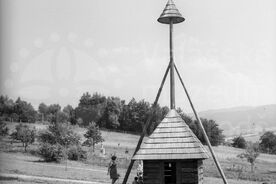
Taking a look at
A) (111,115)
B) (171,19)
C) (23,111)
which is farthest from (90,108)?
(171,19)

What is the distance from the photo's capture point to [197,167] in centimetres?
1510

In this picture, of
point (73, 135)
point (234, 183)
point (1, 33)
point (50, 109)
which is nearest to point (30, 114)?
point (50, 109)

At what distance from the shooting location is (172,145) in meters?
15.3

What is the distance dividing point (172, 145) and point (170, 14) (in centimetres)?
605

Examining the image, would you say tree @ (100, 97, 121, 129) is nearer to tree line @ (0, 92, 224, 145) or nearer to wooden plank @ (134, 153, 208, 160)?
tree line @ (0, 92, 224, 145)

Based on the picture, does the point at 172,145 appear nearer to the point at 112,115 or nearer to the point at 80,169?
the point at 80,169

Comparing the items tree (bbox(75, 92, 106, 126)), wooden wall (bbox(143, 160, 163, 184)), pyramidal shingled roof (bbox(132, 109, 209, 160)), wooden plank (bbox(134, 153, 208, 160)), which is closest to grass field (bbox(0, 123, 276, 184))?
wooden wall (bbox(143, 160, 163, 184))

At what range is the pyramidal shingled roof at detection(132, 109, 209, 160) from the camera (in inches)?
586

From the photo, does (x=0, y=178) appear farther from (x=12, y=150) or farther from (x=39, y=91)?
(x=12, y=150)

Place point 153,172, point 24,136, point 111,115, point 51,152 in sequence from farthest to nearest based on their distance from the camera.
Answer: point 111,115 < point 24,136 < point 51,152 < point 153,172

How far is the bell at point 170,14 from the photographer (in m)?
17.1

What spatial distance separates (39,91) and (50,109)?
332 ft

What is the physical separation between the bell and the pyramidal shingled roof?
4669 mm

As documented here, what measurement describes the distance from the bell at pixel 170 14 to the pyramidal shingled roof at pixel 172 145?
467 cm
